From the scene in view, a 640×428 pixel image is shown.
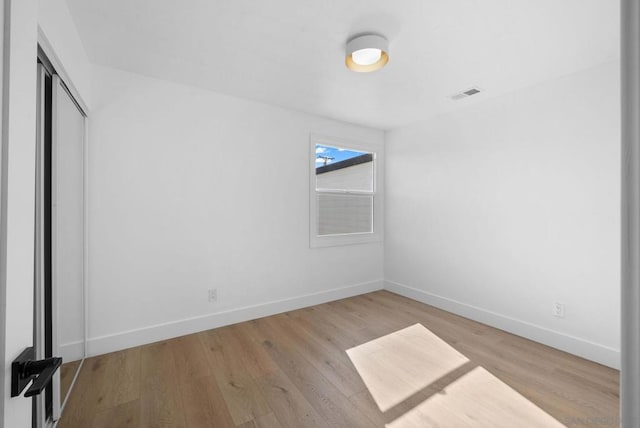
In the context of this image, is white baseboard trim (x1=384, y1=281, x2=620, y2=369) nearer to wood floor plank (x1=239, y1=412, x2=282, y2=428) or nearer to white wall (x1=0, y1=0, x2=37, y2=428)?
wood floor plank (x1=239, y1=412, x2=282, y2=428)

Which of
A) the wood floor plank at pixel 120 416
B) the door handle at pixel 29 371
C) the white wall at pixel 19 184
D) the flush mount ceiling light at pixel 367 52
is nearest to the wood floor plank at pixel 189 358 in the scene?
the wood floor plank at pixel 120 416

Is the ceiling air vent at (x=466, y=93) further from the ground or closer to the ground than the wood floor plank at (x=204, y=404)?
further from the ground

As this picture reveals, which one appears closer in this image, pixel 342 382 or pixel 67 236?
pixel 67 236

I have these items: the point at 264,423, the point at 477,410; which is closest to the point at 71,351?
the point at 264,423

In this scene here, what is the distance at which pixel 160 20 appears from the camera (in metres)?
1.90

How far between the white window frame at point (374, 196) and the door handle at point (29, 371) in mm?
2985

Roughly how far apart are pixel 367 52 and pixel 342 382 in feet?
7.99

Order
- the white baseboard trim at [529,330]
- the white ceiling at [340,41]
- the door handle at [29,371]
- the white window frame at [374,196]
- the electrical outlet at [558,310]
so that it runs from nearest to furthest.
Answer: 1. the door handle at [29,371]
2. the white ceiling at [340,41]
3. the white baseboard trim at [529,330]
4. the electrical outlet at [558,310]
5. the white window frame at [374,196]

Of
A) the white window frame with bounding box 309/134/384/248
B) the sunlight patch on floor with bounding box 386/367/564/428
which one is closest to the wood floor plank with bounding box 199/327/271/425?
the sunlight patch on floor with bounding box 386/367/564/428

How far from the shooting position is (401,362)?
2.34m

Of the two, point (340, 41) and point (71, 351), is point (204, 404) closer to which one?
point (71, 351)

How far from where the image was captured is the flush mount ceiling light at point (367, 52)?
2002 mm

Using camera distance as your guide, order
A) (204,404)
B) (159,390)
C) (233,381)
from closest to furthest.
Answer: (204,404) → (159,390) → (233,381)

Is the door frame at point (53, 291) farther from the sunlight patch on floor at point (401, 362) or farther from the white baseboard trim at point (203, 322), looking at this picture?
the sunlight patch on floor at point (401, 362)
